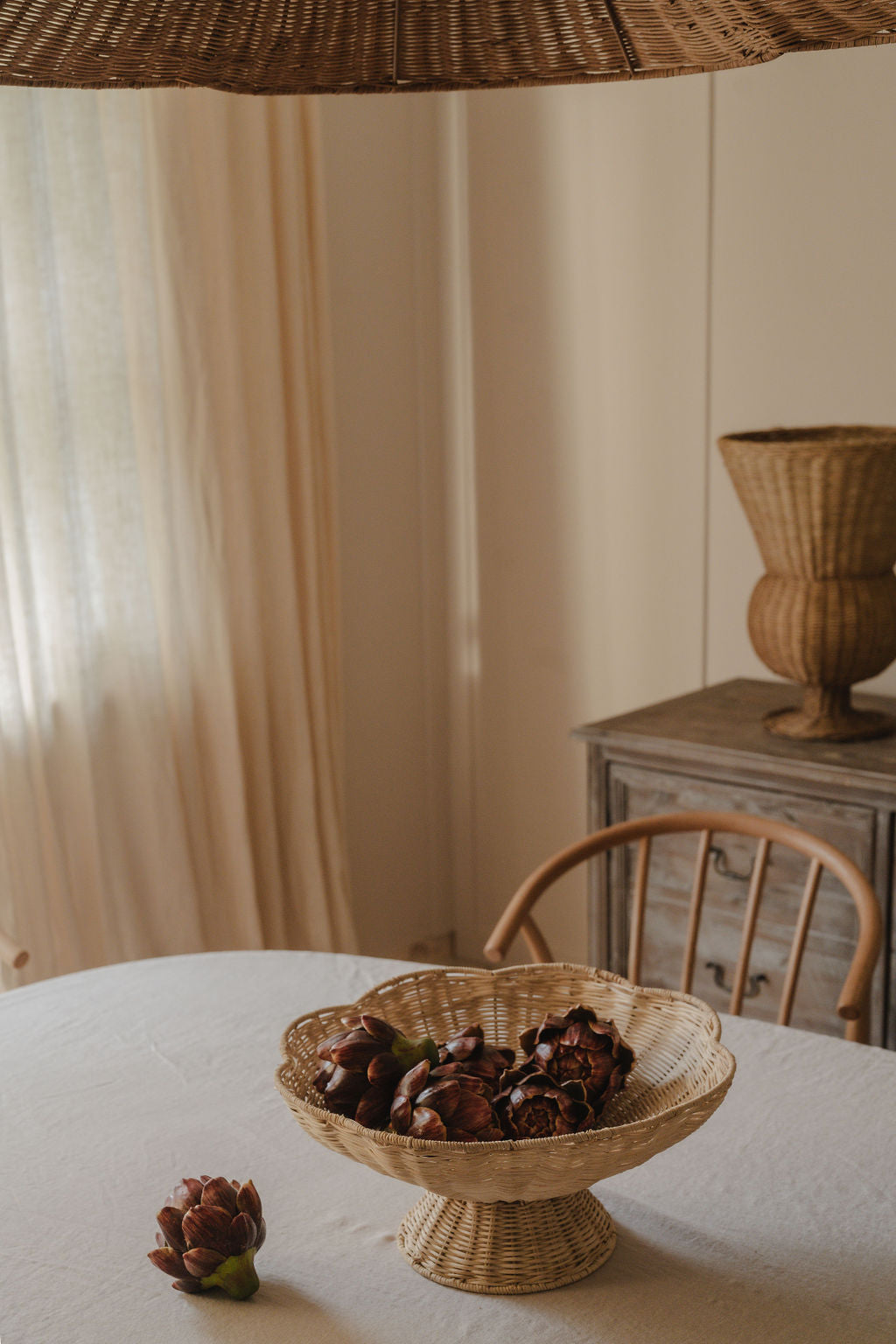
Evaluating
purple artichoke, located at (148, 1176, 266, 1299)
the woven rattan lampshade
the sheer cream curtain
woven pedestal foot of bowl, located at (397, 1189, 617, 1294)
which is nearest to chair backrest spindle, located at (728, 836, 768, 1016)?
woven pedestal foot of bowl, located at (397, 1189, 617, 1294)

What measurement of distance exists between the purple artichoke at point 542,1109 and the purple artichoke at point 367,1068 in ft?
0.24

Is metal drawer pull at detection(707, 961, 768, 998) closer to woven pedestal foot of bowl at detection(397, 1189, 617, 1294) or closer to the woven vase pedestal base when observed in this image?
the woven vase pedestal base

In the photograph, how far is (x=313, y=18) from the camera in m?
0.93

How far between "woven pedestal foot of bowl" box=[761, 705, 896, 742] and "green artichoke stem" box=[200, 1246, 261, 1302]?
1.39 meters

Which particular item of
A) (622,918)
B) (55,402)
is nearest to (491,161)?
(55,402)

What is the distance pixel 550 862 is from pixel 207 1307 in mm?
799

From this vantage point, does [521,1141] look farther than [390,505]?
No

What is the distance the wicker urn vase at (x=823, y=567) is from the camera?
199 cm

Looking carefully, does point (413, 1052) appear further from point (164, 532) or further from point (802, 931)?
point (164, 532)

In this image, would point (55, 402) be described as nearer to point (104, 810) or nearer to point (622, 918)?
point (104, 810)

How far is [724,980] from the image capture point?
215cm

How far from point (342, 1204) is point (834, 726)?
50.8 inches

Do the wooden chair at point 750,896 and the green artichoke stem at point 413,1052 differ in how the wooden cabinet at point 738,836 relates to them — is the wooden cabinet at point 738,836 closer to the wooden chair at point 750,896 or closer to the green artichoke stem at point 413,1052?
the wooden chair at point 750,896

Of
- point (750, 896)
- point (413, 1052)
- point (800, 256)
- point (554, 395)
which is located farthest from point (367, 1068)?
point (554, 395)
